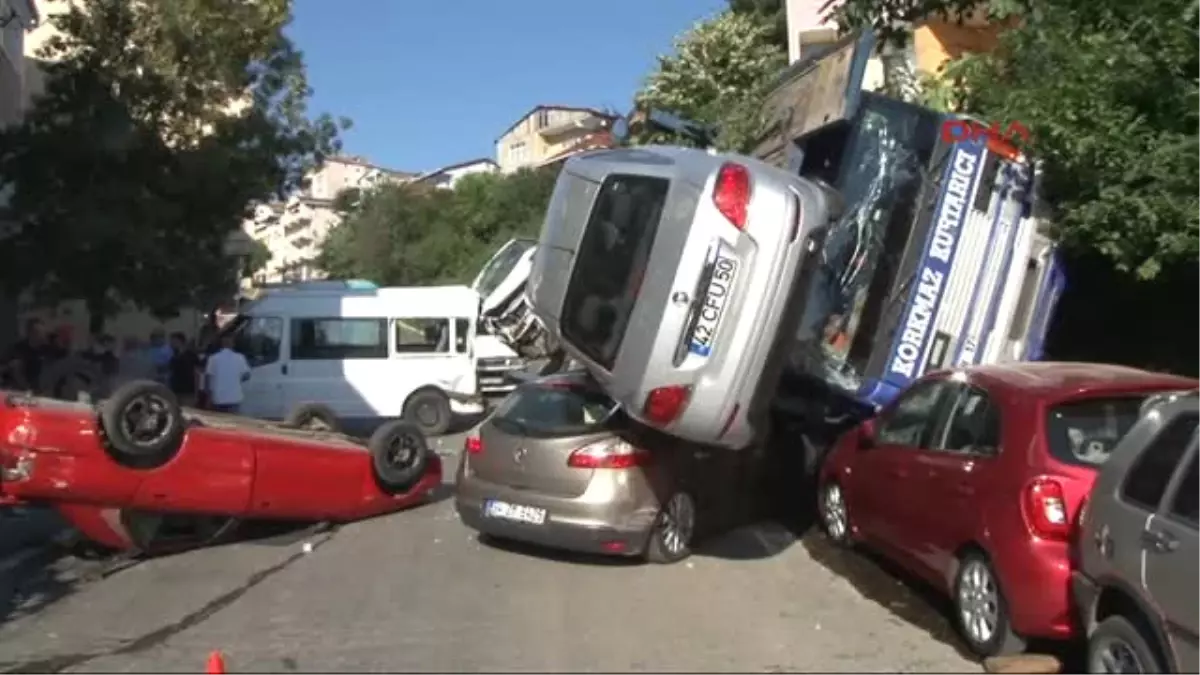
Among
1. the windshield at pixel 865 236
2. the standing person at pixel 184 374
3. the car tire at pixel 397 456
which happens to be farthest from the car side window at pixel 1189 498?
the standing person at pixel 184 374

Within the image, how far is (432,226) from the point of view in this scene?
61188 millimetres

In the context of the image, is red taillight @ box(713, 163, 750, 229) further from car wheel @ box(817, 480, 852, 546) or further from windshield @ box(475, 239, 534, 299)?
windshield @ box(475, 239, 534, 299)

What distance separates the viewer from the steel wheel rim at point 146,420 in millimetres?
10242

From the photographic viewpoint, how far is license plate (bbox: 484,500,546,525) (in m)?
10.2

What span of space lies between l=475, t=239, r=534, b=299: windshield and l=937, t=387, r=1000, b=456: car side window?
14.1 meters

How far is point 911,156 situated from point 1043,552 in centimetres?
533

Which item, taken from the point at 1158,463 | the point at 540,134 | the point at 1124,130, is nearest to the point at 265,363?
the point at 1124,130

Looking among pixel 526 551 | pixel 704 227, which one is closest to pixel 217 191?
pixel 526 551

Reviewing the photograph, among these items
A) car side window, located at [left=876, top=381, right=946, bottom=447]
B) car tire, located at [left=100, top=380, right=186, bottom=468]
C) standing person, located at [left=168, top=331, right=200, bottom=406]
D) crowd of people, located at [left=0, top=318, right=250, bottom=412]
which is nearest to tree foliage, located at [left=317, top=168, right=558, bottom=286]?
crowd of people, located at [left=0, top=318, right=250, bottom=412]

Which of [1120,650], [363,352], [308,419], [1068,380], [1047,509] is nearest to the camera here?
[1120,650]

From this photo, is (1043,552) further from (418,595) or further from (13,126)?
(13,126)

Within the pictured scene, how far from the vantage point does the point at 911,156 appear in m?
11.7

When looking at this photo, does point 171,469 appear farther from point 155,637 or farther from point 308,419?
point 308,419

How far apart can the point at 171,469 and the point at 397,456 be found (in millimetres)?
2618
